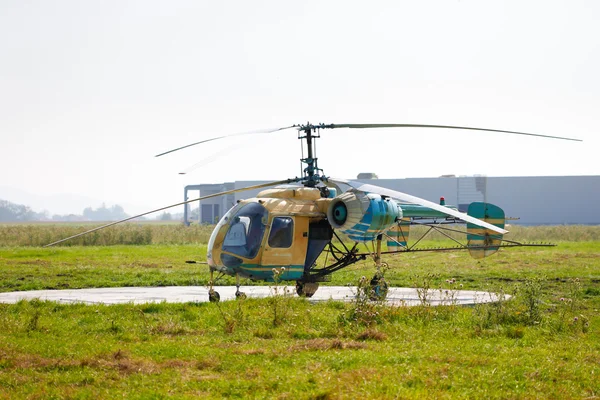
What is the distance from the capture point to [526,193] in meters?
71.0

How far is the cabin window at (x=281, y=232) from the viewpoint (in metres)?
14.9

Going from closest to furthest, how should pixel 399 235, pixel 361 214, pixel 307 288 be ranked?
pixel 361 214
pixel 307 288
pixel 399 235

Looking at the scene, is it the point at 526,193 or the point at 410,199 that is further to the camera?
the point at 526,193

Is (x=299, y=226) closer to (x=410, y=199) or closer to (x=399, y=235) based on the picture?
(x=410, y=199)

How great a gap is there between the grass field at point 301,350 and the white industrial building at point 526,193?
176 ft

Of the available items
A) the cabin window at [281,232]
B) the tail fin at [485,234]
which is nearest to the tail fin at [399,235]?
the tail fin at [485,234]

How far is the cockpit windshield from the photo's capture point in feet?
48.1

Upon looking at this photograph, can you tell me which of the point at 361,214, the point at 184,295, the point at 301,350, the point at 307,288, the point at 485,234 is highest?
the point at 361,214

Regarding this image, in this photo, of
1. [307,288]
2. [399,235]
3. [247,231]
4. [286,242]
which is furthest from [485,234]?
[247,231]

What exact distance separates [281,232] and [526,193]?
6076 cm

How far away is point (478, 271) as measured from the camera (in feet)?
77.2

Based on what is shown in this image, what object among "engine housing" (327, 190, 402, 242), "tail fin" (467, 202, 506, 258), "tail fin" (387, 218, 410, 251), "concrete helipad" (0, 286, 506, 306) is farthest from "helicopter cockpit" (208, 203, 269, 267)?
"tail fin" (467, 202, 506, 258)

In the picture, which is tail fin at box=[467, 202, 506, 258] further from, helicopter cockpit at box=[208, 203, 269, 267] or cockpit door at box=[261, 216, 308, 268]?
helicopter cockpit at box=[208, 203, 269, 267]

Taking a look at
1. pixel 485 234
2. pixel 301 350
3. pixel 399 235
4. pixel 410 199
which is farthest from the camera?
pixel 399 235
